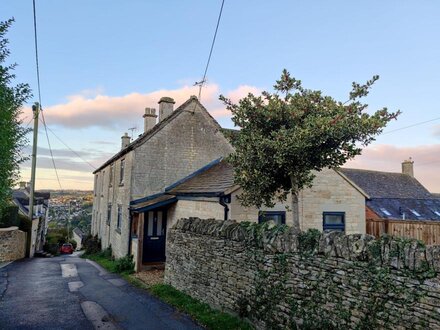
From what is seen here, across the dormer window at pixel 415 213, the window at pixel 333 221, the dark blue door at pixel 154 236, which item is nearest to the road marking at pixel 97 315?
the dark blue door at pixel 154 236

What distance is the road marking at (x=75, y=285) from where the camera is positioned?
41.2 feet

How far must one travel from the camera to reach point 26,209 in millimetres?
36438

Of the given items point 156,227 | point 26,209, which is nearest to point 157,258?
point 156,227

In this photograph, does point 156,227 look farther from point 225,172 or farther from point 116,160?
point 116,160

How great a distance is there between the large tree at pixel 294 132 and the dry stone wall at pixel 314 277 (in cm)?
209

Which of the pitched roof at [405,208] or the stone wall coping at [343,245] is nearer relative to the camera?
the stone wall coping at [343,245]

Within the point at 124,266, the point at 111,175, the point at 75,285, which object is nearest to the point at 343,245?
the point at 75,285

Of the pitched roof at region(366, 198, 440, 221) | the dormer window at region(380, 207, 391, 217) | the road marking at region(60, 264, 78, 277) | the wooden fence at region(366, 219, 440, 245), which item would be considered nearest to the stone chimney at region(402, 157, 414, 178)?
the pitched roof at region(366, 198, 440, 221)

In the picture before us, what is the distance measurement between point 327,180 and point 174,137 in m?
9.14

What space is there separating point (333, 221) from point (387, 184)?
1868 cm

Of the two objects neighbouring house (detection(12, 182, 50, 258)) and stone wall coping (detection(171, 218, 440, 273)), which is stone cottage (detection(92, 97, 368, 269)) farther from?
neighbouring house (detection(12, 182, 50, 258))

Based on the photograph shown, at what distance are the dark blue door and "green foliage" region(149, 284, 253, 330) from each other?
450cm

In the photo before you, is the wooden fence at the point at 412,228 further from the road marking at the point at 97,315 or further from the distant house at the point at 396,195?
the road marking at the point at 97,315

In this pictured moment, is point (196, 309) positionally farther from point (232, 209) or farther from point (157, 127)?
point (157, 127)
